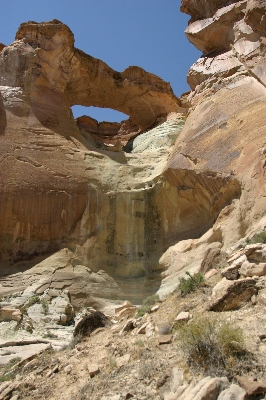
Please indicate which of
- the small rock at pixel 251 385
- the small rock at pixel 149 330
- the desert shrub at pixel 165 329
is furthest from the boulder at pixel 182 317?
the small rock at pixel 251 385

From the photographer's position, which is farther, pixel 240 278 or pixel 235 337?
pixel 240 278

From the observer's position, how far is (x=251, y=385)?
15.8 feet

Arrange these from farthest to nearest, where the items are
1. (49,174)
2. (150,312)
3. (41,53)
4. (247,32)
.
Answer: (41,53) < (247,32) < (49,174) < (150,312)

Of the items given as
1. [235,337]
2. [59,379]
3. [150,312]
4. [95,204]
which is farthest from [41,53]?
[235,337]

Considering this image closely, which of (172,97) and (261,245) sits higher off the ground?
(172,97)

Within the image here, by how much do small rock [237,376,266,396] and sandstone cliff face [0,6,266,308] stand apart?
6.79 metres

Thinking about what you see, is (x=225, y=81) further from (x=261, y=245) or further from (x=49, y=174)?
(x=261, y=245)

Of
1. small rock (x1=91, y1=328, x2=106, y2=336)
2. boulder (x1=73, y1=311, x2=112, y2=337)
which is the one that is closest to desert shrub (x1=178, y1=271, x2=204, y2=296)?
small rock (x1=91, y1=328, x2=106, y2=336)

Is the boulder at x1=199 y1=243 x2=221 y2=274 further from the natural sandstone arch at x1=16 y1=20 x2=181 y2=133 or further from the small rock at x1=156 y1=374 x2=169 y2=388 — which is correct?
the natural sandstone arch at x1=16 y1=20 x2=181 y2=133

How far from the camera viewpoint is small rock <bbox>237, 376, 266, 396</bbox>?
4.72 metres

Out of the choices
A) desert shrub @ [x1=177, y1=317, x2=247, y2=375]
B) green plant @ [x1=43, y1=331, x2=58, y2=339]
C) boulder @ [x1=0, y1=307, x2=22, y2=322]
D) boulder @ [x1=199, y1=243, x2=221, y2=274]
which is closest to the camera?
desert shrub @ [x1=177, y1=317, x2=247, y2=375]

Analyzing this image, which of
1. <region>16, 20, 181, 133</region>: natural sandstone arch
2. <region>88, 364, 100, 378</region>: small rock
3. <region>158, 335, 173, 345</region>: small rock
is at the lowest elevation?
<region>88, 364, 100, 378</region>: small rock

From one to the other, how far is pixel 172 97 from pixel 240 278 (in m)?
18.1

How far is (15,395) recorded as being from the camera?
23.1 ft
